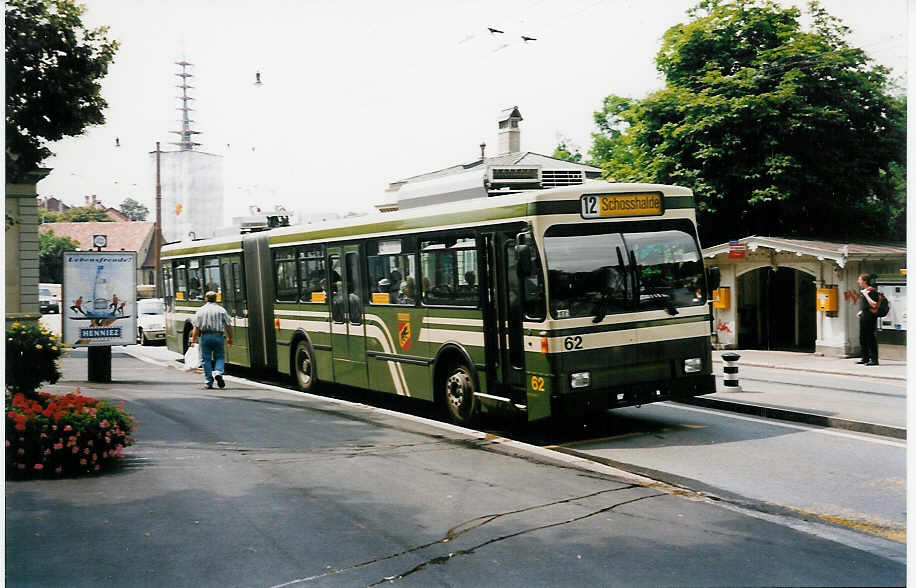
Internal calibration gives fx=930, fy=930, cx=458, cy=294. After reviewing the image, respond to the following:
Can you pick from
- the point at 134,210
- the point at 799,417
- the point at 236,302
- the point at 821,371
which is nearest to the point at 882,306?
the point at 821,371

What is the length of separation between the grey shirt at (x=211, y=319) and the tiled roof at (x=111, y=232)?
1597 millimetres

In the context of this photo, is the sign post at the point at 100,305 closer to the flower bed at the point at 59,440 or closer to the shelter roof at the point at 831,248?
the flower bed at the point at 59,440

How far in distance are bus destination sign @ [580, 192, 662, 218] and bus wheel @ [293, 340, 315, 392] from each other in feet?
18.9

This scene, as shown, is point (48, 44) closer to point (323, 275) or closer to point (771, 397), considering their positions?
point (323, 275)

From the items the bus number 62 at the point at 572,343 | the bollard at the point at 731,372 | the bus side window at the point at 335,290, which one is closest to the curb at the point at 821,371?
the bollard at the point at 731,372

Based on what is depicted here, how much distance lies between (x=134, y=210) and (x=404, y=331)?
3.55 m

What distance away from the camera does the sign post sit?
1286 centimetres

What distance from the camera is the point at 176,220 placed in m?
8.68

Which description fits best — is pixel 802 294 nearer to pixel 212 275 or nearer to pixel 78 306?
pixel 212 275

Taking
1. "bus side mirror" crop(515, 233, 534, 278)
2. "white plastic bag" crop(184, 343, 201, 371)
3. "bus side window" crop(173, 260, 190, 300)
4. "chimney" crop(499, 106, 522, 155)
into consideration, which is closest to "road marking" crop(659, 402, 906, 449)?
"bus side mirror" crop(515, 233, 534, 278)

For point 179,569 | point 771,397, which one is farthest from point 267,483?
point 771,397

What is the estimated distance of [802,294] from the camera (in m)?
21.4

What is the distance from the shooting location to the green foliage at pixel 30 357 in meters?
9.20

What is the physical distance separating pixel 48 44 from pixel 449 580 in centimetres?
552
